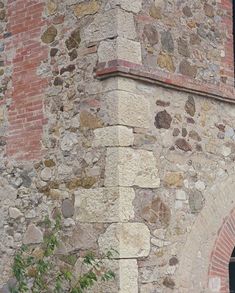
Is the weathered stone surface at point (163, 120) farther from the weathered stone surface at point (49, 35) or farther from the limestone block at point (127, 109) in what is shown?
the weathered stone surface at point (49, 35)

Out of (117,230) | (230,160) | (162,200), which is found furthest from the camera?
(230,160)

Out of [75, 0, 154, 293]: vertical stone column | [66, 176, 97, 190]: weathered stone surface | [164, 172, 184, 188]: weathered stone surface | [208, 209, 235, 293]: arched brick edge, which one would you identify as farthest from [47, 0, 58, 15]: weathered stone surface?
[208, 209, 235, 293]: arched brick edge

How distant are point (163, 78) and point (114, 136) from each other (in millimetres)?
876

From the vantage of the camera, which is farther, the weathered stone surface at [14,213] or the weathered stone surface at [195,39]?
the weathered stone surface at [195,39]

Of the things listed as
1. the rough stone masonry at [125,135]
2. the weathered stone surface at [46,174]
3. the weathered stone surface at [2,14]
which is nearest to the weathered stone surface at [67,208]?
the rough stone masonry at [125,135]

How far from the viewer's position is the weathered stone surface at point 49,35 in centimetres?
682

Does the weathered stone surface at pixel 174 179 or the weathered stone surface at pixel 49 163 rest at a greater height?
the weathered stone surface at pixel 49 163

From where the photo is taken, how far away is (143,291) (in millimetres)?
6129

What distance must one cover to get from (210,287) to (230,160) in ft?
4.78

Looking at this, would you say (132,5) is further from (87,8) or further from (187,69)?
(187,69)

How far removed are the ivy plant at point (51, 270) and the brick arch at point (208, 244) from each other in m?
0.91

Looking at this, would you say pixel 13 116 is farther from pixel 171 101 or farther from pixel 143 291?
pixel 143 291

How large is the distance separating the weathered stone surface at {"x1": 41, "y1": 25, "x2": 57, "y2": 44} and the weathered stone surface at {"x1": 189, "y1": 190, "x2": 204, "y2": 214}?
2.19m

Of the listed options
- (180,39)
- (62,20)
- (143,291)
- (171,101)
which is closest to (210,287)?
(143,291)
